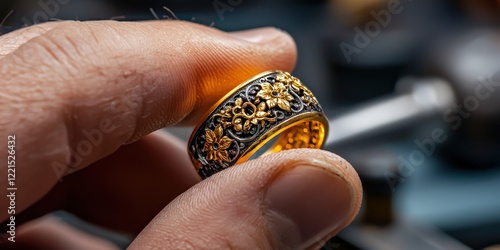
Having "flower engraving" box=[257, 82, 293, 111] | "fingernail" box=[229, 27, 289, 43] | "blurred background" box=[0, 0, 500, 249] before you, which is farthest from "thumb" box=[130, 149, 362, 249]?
"blurred background" box=[0, 0, 500, 249]

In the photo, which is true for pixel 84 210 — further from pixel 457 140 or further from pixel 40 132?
pixel 457 140

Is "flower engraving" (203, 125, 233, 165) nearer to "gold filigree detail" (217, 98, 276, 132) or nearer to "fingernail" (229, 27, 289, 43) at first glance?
"gold filigree detail" (217, 98, 276, 132)

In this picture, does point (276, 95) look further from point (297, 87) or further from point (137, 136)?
point (137, 136)

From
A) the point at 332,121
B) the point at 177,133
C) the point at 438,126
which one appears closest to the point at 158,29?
the point at 177,133

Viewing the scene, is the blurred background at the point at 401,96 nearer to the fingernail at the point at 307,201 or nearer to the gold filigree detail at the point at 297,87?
the gold filigree detail at the point at 297,87

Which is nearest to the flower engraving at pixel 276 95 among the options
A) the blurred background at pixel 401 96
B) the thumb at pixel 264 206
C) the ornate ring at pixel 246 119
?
the ornate ring at pixel 246 119
